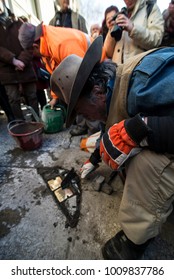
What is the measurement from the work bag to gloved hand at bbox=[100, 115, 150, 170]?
→ 0.09 m

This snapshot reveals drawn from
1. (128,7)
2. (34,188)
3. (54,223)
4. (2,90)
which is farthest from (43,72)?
(54,223)

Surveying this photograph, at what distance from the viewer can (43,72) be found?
272cm

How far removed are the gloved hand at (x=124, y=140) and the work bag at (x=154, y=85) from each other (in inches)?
3.4

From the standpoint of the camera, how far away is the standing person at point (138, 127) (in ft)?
2.16

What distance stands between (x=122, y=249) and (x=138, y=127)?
0.72m

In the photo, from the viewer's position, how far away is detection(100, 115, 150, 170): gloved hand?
660 mm

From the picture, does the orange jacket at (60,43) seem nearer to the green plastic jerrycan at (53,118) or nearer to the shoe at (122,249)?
the green plastic jerrycan at (53,118)

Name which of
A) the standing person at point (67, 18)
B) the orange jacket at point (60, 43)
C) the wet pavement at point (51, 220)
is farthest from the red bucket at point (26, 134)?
the standing person at point (67, 18)

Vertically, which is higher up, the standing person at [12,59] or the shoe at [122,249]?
the standing person at [12,59]

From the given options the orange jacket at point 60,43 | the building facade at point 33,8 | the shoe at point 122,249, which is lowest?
the shoe at point 122,249

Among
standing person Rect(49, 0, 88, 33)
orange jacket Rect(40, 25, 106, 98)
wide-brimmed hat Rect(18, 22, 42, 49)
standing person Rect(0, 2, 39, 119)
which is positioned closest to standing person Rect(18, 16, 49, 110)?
standing person Rect(0, 2, 39, 119)

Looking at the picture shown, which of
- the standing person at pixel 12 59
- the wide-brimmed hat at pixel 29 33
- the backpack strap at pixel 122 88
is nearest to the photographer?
the backpack strap at pixel 122 88

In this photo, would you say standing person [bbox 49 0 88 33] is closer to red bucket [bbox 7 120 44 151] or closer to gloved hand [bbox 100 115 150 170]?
red bucket [bbox 7 120 44 151]
